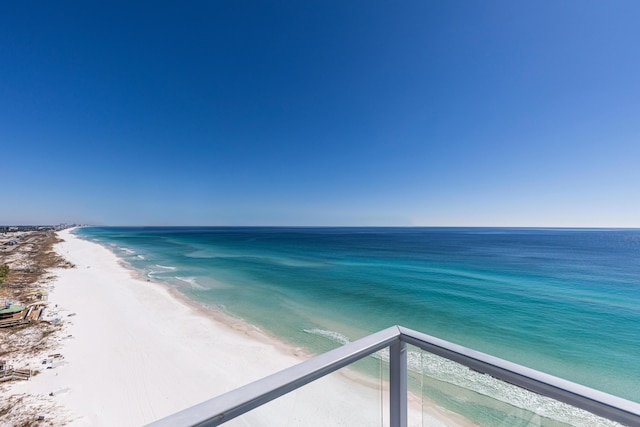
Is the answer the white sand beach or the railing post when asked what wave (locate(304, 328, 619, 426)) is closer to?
the railing post

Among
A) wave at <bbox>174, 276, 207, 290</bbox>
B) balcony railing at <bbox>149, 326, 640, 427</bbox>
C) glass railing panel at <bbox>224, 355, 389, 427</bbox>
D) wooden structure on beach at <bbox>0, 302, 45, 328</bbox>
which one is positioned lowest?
wave at <bbox>174, 276, 207, 290</bbox>

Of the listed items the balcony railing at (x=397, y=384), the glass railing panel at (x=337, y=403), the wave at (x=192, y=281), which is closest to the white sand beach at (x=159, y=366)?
the glass railing panel at (x=337, y=403)

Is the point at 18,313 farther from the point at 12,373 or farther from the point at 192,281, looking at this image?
the point at 192,281

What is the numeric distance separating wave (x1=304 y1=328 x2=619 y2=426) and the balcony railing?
5 cm

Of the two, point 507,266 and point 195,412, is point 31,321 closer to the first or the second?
point 195,412

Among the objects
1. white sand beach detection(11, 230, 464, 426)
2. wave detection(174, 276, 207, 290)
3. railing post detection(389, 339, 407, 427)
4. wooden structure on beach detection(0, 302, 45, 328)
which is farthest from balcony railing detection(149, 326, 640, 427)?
wave detection(174, 276, 207, 290)

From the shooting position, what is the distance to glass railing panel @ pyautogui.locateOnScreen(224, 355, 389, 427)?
1091 millimetres

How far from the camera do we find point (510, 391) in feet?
3.78

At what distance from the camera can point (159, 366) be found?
6734 mm

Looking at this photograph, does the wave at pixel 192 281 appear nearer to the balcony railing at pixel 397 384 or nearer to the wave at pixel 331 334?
the wave at pixel 331 334

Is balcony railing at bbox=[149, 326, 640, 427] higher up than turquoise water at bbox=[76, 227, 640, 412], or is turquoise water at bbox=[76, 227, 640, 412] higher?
balcony railing at bbox=[149, 326, 640, 427]

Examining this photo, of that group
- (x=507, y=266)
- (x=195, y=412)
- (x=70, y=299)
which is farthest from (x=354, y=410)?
(x=507, y=266)

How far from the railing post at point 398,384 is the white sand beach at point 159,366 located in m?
0.11

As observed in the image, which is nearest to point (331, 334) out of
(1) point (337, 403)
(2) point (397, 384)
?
(1) point (337, 403)
